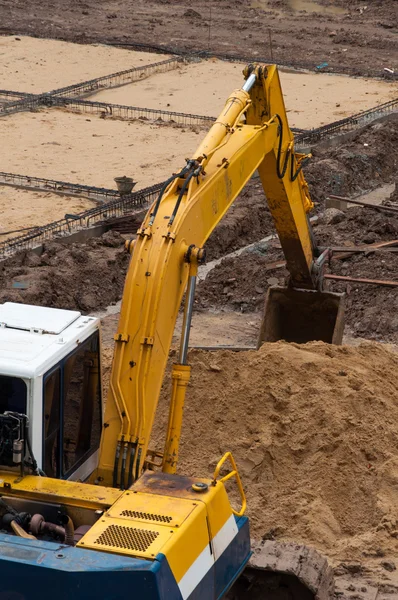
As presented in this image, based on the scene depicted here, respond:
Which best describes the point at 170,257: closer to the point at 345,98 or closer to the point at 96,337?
the point at 96,337

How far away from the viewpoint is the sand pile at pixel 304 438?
902 cm

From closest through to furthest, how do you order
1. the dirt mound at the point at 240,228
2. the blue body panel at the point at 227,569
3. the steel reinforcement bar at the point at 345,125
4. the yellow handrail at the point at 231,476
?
the blue body panel at the point at 227,569 < the yellow handrail at the point at 231,476 < the dirt mound at the point at 240,228 < the steel reinforcement bar at the point at 345,125

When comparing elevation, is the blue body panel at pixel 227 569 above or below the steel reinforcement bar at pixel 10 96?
below

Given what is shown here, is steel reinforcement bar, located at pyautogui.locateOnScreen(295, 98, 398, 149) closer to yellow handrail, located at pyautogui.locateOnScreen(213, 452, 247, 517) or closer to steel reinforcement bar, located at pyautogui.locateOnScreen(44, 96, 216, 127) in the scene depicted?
steel reinforcement bar, located at pyautogui.locateOnScreen(44, 96, 216, 127)

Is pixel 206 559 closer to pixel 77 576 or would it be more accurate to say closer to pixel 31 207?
pixel 77 576

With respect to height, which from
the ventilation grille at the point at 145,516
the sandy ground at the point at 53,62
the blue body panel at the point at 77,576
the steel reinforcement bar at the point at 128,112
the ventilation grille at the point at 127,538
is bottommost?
the blue body panel at the point at 77,576

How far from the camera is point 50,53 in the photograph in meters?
31.9

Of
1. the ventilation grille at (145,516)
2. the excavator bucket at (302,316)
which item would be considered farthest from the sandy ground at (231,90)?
the ventilation grille at (145,516)

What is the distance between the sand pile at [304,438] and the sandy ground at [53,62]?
60.0 feet

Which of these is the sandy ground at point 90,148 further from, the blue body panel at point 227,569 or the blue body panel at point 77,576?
the blue body panel at point 77,576

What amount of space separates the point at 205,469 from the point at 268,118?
322 centimetres

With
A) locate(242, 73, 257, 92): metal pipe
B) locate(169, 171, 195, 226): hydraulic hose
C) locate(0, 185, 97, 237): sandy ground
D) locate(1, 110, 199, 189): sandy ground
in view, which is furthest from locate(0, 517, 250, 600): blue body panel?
locate(1, 110, 199, 189): sandy ground

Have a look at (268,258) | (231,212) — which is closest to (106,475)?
(268,258)

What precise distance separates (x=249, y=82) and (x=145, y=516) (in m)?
4.69
